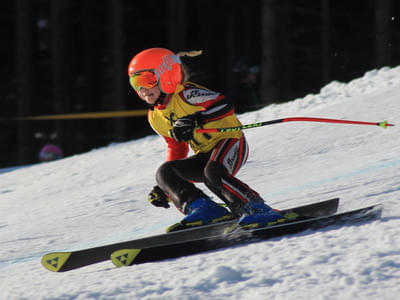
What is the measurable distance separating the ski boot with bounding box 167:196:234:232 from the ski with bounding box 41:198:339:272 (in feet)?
0.25

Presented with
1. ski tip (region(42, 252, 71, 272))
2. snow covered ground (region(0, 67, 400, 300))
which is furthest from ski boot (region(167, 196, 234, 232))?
ski tip (region(42, 252, 71, 272))

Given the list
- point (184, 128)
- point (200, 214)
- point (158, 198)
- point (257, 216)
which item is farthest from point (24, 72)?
point (257, 216)

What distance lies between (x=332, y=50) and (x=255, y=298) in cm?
933

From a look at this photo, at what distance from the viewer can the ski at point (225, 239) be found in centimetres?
373

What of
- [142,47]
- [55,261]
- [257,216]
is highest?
[142,47]

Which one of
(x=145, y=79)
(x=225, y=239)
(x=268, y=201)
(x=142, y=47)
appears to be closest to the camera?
(x=225, y=239)

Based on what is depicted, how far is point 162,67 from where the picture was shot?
4.16 meters

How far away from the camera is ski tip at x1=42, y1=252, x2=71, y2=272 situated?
12.4ft

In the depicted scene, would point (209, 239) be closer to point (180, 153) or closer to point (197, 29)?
point (180, 153)

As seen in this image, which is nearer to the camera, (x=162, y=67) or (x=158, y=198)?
(x=162, y=67)

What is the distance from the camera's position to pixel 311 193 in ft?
16.8

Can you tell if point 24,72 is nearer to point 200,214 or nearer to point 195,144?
point 195,144

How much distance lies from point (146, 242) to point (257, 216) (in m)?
0.73

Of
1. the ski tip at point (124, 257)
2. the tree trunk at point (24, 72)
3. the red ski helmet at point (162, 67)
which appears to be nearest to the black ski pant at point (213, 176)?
the red ski helmet at point (162, 67)
